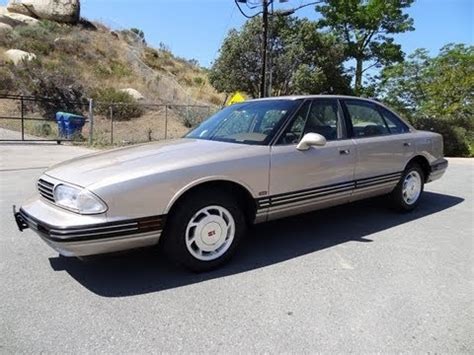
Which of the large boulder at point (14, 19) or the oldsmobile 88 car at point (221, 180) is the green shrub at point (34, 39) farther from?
the oldsmobile 88 car at point (221, 180)

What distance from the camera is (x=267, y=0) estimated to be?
16922 mm

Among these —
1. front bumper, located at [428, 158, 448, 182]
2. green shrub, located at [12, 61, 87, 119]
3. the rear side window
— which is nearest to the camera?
the rear side window

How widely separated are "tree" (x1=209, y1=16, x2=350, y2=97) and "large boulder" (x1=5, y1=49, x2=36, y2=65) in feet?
35.6

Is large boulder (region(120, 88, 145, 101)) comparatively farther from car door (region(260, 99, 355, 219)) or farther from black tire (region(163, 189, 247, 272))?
black tire (region(163, 189, 247, 272))

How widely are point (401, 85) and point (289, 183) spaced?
26352mm

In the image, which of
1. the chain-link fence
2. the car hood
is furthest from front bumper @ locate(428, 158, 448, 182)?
the chain-link fence

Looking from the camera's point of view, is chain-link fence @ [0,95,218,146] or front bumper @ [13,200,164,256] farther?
chain-link fence @ [0,95,218,146]

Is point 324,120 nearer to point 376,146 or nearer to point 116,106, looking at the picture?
point 376,146

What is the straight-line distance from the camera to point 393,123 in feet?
17.7

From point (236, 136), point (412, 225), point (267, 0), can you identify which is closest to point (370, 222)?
point (412, 225)

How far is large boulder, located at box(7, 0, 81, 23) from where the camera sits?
112 ft

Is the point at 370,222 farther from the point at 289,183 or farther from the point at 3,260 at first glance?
the point at 3,260

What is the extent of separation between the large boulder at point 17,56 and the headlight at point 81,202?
24.3 meters

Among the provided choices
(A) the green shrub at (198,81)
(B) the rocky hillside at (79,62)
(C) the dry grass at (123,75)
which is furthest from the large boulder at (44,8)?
(A) the green shrub at (198,81)
